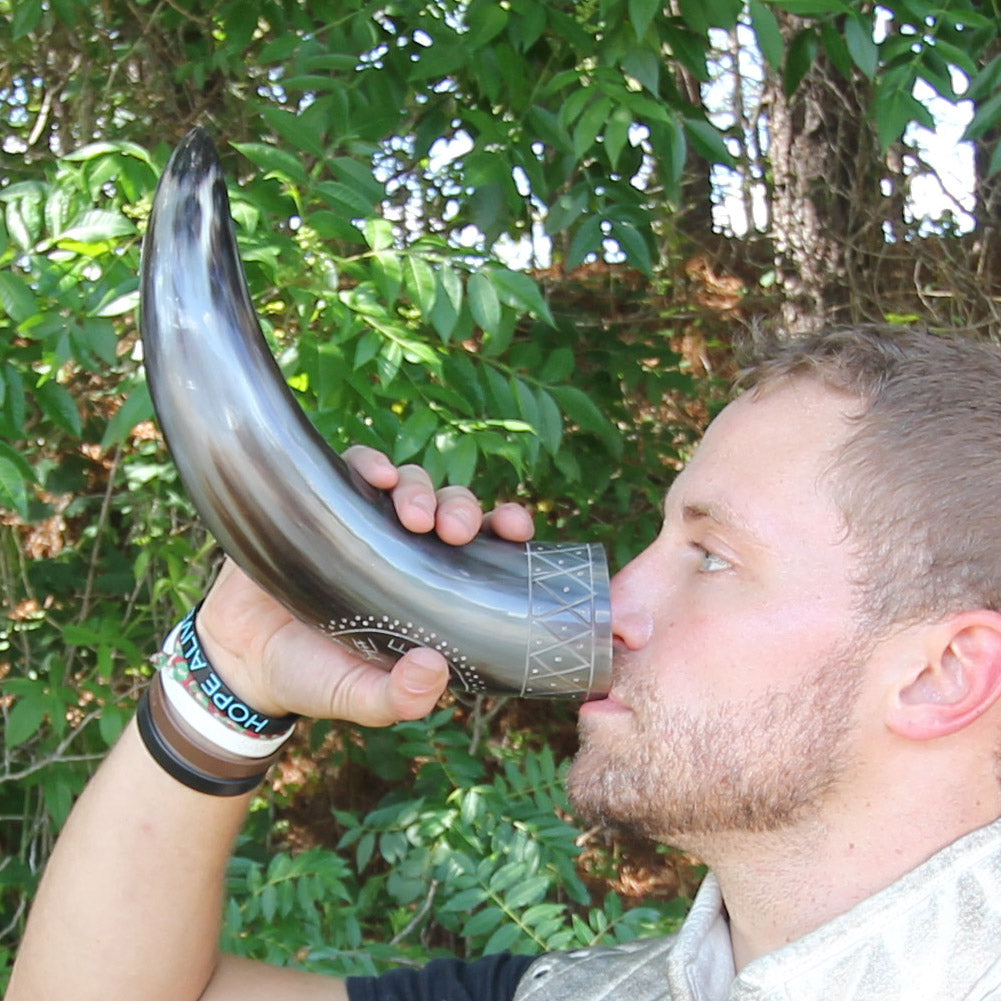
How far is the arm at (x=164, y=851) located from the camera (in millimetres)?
1579

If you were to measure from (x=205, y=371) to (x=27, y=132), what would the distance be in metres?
2.36

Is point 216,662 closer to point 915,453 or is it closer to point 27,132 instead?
point 915,453

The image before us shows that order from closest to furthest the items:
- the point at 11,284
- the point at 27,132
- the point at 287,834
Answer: the point at 11,284
the point at 27,132
the point at 287,834

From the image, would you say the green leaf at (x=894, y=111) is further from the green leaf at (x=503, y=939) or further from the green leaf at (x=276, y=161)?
the green leaf at (x=503, y=939)

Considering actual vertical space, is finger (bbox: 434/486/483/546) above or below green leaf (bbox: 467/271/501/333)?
below

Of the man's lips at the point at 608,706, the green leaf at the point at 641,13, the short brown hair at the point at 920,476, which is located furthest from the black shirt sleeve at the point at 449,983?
the green leaf at the point at 641,13

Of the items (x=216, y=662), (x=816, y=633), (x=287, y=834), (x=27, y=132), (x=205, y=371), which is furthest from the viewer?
(x=287, y=834)

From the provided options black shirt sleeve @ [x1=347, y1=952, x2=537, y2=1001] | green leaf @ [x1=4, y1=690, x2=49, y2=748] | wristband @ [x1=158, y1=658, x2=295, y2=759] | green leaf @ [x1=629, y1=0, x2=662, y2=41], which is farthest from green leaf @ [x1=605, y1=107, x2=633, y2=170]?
green leaf @ [x1=4, y1=690, x2=49, y2=748]

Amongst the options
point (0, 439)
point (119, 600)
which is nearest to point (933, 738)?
point (0, 439)

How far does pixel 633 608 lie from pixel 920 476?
0.34 metres

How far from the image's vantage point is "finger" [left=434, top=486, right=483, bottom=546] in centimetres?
142

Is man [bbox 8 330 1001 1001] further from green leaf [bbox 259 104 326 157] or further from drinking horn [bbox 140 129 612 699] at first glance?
green leaf [bbox 259 104 326 157]

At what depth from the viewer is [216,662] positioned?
1628 mm

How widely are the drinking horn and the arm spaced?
0.16m
